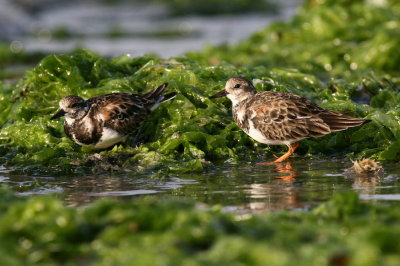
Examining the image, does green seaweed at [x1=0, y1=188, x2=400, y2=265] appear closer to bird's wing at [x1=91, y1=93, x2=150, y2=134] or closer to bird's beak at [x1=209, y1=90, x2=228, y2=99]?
bird's wing at [x1=91, y1=93, x2=150, y2=134]

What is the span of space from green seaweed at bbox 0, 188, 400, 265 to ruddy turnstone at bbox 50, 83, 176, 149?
2.48m

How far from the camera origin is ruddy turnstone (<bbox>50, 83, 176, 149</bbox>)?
20.9 ft

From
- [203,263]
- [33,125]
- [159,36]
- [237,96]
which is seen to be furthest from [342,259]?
[159,36]

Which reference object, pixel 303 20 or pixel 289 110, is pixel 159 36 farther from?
pixel 289 110

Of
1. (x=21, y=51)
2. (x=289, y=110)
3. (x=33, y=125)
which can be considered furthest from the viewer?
(x=21, y=51)

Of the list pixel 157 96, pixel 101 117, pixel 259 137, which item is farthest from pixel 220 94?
pixel 101 117

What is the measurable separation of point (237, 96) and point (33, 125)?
193 cm

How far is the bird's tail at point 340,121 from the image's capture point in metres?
6.11

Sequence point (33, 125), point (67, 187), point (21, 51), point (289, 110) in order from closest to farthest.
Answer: point (67, 187) < point (289, 110) < point (33, 125) < point (21, 51)

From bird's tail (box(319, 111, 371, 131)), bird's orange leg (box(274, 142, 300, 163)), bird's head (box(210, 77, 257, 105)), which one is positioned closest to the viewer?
bird's tail (box(319, 111, 371, 131))

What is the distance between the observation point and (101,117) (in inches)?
255

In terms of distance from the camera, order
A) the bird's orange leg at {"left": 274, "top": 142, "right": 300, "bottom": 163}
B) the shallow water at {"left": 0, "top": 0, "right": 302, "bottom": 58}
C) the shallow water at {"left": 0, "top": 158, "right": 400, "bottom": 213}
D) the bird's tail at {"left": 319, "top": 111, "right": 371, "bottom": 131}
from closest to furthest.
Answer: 1. the shallow water at {"left": 0, "top": 158, "right": 400, "bottom": 213}
2. the bird's tail at {"left": 319, "top": 111, "right": 371, "bottom": 131}
3. the bird's orange leg at {"left": 274, "top": 142, "right": 300, "bottom": 163}
4. the shallow water at {"left": 0, "top": 0, "right": 302, "bottom": 58}

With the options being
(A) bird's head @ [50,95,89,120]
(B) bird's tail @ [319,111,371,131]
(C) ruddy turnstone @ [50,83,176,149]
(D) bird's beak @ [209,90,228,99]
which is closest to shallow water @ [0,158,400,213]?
(B) bird's tail @ [319,111,371,131]

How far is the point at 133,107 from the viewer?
655cm
